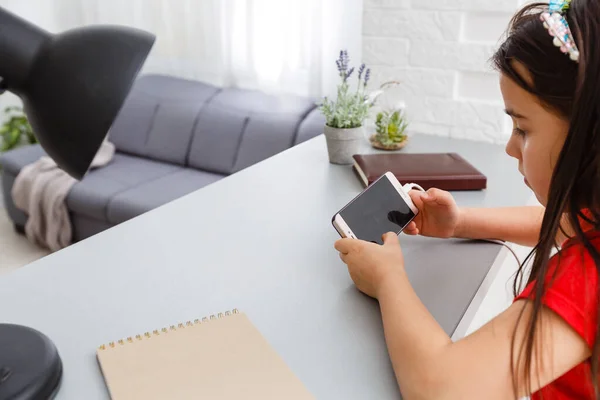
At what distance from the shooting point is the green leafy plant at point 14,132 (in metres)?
3.11

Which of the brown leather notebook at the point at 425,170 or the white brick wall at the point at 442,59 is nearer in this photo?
the brown leather notebook at the point at 425,170

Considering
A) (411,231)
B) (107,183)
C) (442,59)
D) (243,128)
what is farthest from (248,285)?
(107,183)

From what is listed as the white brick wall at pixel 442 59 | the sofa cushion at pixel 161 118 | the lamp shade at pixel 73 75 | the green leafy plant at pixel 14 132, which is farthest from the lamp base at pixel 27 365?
the green leafy plant at pixel 14 132

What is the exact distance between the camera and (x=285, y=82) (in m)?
2.55

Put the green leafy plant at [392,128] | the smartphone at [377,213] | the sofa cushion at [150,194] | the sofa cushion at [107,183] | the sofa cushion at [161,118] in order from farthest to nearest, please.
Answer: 1. the sofa cushion at [161,118]
2. the sofa cushion at [107,183]
3. the sofa cushion at [150,194]
4. the green leafy plant at [392,128]
5. the smartphone at [377,213]

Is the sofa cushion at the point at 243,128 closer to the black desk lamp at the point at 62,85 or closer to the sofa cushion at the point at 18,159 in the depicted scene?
the sofa cushion at the point at 18,159

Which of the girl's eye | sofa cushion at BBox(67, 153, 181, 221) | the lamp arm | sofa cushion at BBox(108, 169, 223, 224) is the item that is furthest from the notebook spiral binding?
sofa cushion at BBox(67, 153, 181, 221)

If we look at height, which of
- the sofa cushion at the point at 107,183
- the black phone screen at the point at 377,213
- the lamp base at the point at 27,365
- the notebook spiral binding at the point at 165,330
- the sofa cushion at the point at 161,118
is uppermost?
the black phone screen at the point at 377,213

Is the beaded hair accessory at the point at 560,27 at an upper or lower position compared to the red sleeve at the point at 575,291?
upper

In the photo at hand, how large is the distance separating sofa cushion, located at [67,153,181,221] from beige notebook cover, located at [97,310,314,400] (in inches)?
70.2

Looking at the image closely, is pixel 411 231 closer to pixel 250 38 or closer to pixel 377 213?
pixel 377 213

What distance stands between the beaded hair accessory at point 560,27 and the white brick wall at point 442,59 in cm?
84

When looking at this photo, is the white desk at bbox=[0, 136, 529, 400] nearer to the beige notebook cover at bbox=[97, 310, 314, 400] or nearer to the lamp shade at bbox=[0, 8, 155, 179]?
the beige notebook cover at bbox=[97, 310, 314, 400]

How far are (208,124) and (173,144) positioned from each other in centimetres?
22
